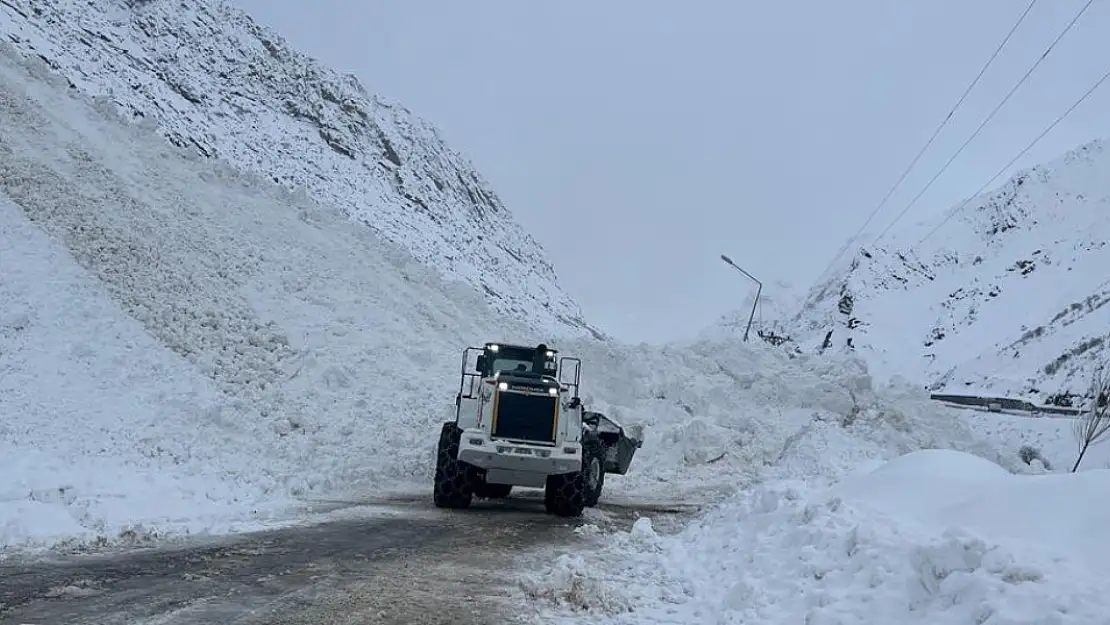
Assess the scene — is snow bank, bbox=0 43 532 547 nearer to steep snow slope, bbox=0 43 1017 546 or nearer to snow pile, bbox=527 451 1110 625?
steep snow slope, bbox=0 43 1017 546

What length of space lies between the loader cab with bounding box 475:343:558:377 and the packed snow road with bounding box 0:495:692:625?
14.6 feet

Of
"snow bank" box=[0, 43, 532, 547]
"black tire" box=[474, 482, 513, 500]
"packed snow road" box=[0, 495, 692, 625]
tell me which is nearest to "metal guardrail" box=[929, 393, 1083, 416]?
"snow bank" box=[0, 43, 532, 547]

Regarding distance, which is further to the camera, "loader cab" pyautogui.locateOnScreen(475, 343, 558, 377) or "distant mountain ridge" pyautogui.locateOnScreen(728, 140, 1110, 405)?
"distant mountain ridge" pyautogui.locateOnScreen(728, 140, 1110, 405)

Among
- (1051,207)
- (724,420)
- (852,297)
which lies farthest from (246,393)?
(1051,207)

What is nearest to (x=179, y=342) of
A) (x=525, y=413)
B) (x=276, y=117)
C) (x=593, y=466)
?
(x=525, y=413)

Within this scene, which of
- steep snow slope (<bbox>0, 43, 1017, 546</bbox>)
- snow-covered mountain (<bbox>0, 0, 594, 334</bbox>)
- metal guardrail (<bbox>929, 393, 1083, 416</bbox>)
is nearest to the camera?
steep snow slope (<bbox>0, 43, 1017, 546</bbox>)

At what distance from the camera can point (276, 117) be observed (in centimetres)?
4762

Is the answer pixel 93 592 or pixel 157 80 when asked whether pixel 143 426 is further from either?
pixel 157 80

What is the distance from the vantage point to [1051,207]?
110 metres

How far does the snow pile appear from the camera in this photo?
5371mm

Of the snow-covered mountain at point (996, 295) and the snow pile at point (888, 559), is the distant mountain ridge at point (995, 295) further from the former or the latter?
the snow pile at point (888, 559)

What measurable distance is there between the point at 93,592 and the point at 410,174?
174ft

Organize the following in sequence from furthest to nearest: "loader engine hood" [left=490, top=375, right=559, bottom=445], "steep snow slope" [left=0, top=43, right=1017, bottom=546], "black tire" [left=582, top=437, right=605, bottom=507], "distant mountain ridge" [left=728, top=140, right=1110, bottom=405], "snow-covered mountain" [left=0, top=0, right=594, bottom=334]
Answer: "distant mountain ridge" [left=728, top=140, right=1110, bottom=405]
"snow-covered mountain" [left=0, top=0, right=594, bottom=334]
"black tire" [left=582, top=437, right=605, bottom=507]
"loader engine hood" [left=490, top=375, right=559, bottom=445]
"steep snow slope" [left=0, top=43, right=1017, bottom=546]

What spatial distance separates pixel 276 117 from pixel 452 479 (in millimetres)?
38759
